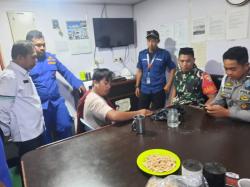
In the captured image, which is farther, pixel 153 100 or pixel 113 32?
pixel 113 32

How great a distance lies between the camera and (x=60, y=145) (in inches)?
49.4

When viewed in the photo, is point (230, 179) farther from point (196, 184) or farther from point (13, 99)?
point (13, 99)

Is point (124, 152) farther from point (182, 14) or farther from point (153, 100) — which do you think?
point (182, 14)

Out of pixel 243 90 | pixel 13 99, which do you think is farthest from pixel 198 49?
pixel 13 99

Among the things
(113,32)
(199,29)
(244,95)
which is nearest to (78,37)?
(113,32)

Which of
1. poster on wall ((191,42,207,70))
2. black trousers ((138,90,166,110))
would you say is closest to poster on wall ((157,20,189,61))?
poster on wall ((191,42,207,70))

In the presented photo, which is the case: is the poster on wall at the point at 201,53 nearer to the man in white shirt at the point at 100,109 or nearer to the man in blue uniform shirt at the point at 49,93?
the man in white shirt at the point at 100,109

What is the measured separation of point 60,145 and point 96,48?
7.98ft

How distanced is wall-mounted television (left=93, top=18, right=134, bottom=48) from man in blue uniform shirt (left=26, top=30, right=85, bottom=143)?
97 cm

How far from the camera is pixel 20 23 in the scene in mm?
2695

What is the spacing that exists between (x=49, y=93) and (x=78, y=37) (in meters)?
1.16

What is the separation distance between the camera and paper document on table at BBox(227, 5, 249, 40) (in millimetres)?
2134

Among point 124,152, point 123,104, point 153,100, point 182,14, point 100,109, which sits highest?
point 182,14

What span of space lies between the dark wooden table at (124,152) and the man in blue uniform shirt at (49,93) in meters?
1.39
